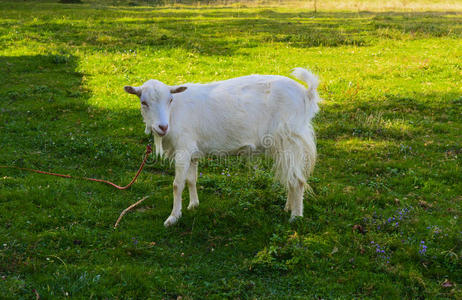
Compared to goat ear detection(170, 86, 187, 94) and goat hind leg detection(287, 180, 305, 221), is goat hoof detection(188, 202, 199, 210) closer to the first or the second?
goat hind leg detection(287, 180, 305, 221)

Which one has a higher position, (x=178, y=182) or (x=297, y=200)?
(x=178, y=182)

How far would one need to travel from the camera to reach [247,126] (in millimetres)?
6395

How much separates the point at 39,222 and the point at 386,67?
13116 millimetres

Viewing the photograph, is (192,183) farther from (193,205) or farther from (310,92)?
(310,92)

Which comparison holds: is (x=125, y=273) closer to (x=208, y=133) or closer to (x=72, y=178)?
(x=208, y=133)

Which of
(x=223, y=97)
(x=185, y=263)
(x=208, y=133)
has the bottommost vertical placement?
(x=185, y=263)

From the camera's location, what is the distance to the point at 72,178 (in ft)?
25.4

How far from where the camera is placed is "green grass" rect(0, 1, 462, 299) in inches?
200

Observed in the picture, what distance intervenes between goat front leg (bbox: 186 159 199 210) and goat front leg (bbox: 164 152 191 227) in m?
0.36

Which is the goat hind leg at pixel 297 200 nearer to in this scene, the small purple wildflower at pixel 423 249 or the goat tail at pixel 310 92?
the goat tail at pixel 310 92

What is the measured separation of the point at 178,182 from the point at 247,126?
1.35 metres

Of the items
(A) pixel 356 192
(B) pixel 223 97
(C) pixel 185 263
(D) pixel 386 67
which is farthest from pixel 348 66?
(C) pixel 185 263

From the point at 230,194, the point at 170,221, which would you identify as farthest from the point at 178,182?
the point at 230,194

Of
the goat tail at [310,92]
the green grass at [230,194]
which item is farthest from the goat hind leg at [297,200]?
the goat tail at [310,92]
